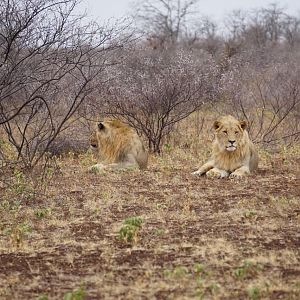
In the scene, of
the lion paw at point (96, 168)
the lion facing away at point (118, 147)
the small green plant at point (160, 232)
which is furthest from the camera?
the lion facing away at point (118, 147)

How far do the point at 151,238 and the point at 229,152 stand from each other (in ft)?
14.5

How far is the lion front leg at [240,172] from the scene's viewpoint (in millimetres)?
10744

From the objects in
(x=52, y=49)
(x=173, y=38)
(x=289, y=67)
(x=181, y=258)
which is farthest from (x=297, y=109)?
(x=173, y=38)

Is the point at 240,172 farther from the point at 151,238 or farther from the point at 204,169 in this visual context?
the point at 151,238

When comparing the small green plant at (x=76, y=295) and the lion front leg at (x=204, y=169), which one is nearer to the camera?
the small green plant at (x=76, y=295)

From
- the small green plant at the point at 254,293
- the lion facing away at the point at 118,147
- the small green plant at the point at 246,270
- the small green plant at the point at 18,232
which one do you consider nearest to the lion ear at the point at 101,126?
the lion facing away at the point at 118,147

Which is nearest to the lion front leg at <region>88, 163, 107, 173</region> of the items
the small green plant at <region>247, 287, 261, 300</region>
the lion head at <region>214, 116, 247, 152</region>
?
the lion head at <region>214, 116, 247, 152</region>

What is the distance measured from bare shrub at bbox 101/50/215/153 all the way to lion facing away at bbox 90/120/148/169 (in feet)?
7.06

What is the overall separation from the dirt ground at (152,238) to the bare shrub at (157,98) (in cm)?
381

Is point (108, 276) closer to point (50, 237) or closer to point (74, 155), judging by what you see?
point (50, 237)

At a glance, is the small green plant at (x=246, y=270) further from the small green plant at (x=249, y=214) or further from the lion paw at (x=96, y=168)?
the lion paw at (x=96, y=168)

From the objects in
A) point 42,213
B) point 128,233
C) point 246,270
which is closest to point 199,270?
point 246,270

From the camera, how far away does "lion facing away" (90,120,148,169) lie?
1213 centimetres

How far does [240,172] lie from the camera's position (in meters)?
10.8
